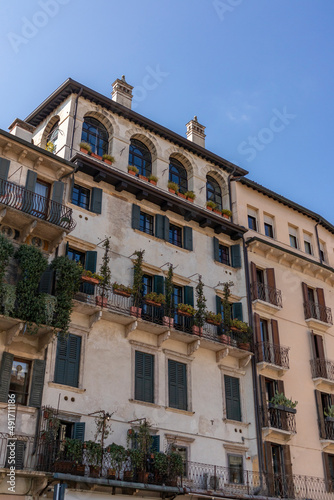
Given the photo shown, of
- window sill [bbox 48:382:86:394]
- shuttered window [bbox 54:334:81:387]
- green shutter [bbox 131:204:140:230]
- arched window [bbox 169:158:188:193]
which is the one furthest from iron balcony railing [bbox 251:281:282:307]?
window sill [bbox 48:382:86:394]

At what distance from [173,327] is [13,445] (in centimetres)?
826

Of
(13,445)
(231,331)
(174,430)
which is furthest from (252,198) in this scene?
(13,445)

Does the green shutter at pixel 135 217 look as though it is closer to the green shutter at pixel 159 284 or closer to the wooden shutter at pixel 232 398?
the green shutter at pixel 159 284

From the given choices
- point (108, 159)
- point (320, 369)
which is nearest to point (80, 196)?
point (108, 159)

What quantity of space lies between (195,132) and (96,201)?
10.2 meters

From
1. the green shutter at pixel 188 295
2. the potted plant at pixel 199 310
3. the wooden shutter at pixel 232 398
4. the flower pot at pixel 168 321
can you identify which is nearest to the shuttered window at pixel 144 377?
the flower pot at pixel 168 321

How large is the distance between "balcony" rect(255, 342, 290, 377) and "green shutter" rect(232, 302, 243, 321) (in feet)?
5.10

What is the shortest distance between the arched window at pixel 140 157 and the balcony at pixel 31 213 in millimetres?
6574

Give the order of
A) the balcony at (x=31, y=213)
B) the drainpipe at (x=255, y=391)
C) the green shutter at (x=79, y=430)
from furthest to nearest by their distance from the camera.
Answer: the drainpipe at (x=255, y=391), the balcony at (x=31, y=213), the green shutter at (x=79, y=430)

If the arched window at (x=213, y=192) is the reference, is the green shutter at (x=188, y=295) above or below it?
below

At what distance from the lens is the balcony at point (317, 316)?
30391 mm

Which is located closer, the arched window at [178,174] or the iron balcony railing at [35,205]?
the iron balcony railing at [35,205]

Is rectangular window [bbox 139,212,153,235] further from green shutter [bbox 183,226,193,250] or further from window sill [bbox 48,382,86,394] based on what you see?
window sill [bbox 48,382,86,394]

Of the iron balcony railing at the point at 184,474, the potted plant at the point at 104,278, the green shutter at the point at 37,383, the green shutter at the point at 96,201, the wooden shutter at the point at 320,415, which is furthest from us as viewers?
the wooden shutter at the point at 320,415
